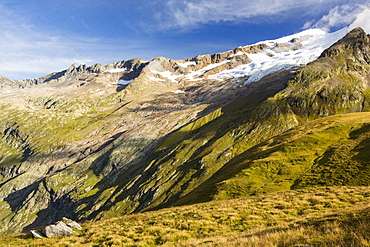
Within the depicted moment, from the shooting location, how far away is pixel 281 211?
73.6 ft

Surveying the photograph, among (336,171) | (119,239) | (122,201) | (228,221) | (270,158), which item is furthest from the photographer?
(122,201)

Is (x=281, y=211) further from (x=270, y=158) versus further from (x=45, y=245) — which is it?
(x=270, y=158)

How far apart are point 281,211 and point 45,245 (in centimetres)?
2438

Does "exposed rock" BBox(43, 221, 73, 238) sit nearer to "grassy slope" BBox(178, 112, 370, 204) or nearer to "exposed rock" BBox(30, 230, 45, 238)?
"exposed rock" BBox(30, 230, 45, 238)

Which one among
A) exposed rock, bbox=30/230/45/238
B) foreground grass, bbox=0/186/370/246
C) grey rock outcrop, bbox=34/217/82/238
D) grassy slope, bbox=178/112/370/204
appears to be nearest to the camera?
foreground grass, bbox=0/186/370/246

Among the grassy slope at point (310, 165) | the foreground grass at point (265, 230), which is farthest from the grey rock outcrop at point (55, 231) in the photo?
the grassy slope at point (310, 165)

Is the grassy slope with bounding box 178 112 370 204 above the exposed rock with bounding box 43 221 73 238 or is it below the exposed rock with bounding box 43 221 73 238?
below

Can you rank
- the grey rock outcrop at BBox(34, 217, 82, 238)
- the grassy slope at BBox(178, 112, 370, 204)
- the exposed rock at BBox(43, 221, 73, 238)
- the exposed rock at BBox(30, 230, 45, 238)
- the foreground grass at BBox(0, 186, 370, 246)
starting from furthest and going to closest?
the grassy slope at BBox(178, 112, 370, 204)
the exposed rock at BBox(43, 221, 73, 238)
the grey rock outcrop at BBox(34, 217, 82, 238)
the exposed rock at BBox(30, 230, 45, 238)
the foreground grass at BBox(0, 186, 370, 246)

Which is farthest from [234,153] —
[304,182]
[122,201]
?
[122,201]

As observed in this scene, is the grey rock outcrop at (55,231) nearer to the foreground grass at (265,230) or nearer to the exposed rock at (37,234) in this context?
the exposed rock at (37,234)

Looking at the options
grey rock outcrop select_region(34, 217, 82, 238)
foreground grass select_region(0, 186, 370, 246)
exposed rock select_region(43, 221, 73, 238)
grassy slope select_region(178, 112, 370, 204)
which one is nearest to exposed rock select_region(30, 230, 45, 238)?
grey rock outcrop select_region(34, 217, 82, 238)

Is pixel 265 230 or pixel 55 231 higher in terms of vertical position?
pixel 265 230

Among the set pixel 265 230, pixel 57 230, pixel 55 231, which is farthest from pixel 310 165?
pixel 55 231

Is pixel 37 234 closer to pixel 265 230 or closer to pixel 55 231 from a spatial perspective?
pixel 55 231
